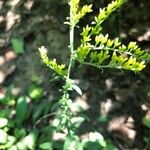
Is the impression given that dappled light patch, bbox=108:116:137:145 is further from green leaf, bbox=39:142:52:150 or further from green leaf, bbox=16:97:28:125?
green leaf, bbox=16:97:28:125

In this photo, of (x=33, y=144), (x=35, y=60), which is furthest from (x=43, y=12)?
(x=33, y=144)

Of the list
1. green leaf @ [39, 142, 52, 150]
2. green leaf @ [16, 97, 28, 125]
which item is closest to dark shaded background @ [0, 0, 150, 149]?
green leaf @ [16, 97, 28, 125]

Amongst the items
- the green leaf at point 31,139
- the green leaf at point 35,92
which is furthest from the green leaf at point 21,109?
the green leaf at point 31,139

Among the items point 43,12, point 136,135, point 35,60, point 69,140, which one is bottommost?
point 136,135

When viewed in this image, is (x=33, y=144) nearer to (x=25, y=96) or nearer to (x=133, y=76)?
(x=25, y=96)

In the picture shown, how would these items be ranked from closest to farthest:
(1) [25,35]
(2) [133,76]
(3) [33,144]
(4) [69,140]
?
1. (4) [69,140]
2. (3) [33,144]
3. (2) [133,76]
4. (1) [25,35]

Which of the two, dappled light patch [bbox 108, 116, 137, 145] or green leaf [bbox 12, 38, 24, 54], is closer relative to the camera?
dappled light patch [bbox 108, 116, 137, 145]
